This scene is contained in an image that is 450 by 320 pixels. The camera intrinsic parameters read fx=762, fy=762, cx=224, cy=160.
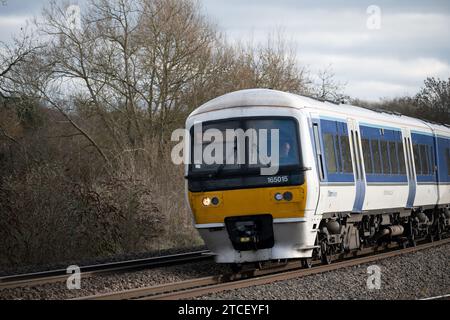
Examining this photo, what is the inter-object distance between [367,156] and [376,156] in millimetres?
503

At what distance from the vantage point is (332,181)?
43.2ft

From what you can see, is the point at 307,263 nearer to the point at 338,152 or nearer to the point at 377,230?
the point at 338,152

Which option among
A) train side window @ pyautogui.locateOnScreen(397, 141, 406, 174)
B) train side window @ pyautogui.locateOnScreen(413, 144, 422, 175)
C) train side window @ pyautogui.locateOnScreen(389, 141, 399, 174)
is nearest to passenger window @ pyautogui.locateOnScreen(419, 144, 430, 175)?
train side window @ pyautogui.locateOnScreen(413, 144, 422, 175)

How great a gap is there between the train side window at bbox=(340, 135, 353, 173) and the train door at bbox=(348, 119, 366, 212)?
19 cm

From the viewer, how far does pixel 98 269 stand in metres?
14.4

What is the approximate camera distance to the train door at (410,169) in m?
17.2

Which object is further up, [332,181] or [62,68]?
[62,68]

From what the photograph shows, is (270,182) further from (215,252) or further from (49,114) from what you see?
(49,114)

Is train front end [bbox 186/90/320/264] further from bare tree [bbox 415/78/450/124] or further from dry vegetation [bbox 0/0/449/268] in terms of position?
bare tree [bbox 415/78/450/124]

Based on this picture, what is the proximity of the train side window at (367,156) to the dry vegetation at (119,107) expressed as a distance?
7662 mm

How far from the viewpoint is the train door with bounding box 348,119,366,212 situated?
14.3m

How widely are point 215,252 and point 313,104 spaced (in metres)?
3.06

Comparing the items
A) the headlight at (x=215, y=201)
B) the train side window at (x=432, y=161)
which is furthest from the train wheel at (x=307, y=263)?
the train side window at (x=432, y=161)
